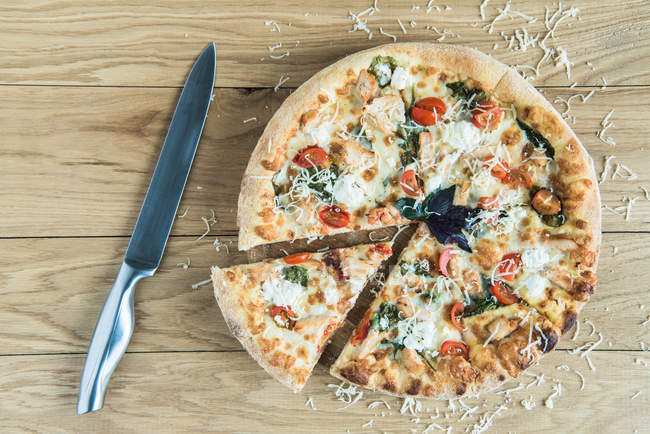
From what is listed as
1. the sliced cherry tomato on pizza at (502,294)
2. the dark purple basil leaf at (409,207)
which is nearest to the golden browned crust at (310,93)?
the dark purple basil leaf at (409,207)

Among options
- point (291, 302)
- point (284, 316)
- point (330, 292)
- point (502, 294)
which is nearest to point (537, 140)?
point (502, 294)

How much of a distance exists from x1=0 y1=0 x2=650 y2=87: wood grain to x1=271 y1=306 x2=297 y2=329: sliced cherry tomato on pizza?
5.81ft

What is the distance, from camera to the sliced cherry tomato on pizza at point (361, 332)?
151 inches

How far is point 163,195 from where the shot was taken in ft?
12.7

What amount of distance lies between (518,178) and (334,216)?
4.55 ft

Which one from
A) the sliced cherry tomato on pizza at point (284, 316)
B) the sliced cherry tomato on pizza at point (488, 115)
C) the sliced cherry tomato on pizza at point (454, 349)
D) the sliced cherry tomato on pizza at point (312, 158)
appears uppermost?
the sliced cherry tomato on pizza at point (488, 115)

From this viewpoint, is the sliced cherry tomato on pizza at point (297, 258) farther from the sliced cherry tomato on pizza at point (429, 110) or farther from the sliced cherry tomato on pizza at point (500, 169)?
the sliced cherry tomato on pizza at point (500, 169)

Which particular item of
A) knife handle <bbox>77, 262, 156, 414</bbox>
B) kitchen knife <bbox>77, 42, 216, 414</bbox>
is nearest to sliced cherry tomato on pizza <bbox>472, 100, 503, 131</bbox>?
kitchen knife <bbox>77, 42, 216, 414</bbox>

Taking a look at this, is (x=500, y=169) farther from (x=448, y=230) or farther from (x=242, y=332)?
(x=242, y=332)

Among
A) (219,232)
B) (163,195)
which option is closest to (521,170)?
(219,232)

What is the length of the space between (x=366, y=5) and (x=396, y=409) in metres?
Result: 3.24

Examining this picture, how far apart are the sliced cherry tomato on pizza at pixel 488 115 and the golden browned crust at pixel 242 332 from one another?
220 cm

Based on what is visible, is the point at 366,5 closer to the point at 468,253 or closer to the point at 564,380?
the point at 468,253

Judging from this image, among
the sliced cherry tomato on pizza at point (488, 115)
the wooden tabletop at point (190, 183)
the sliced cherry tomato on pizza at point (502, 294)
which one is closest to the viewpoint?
the sliced cherry tomato on pizza at point (488, 115)
